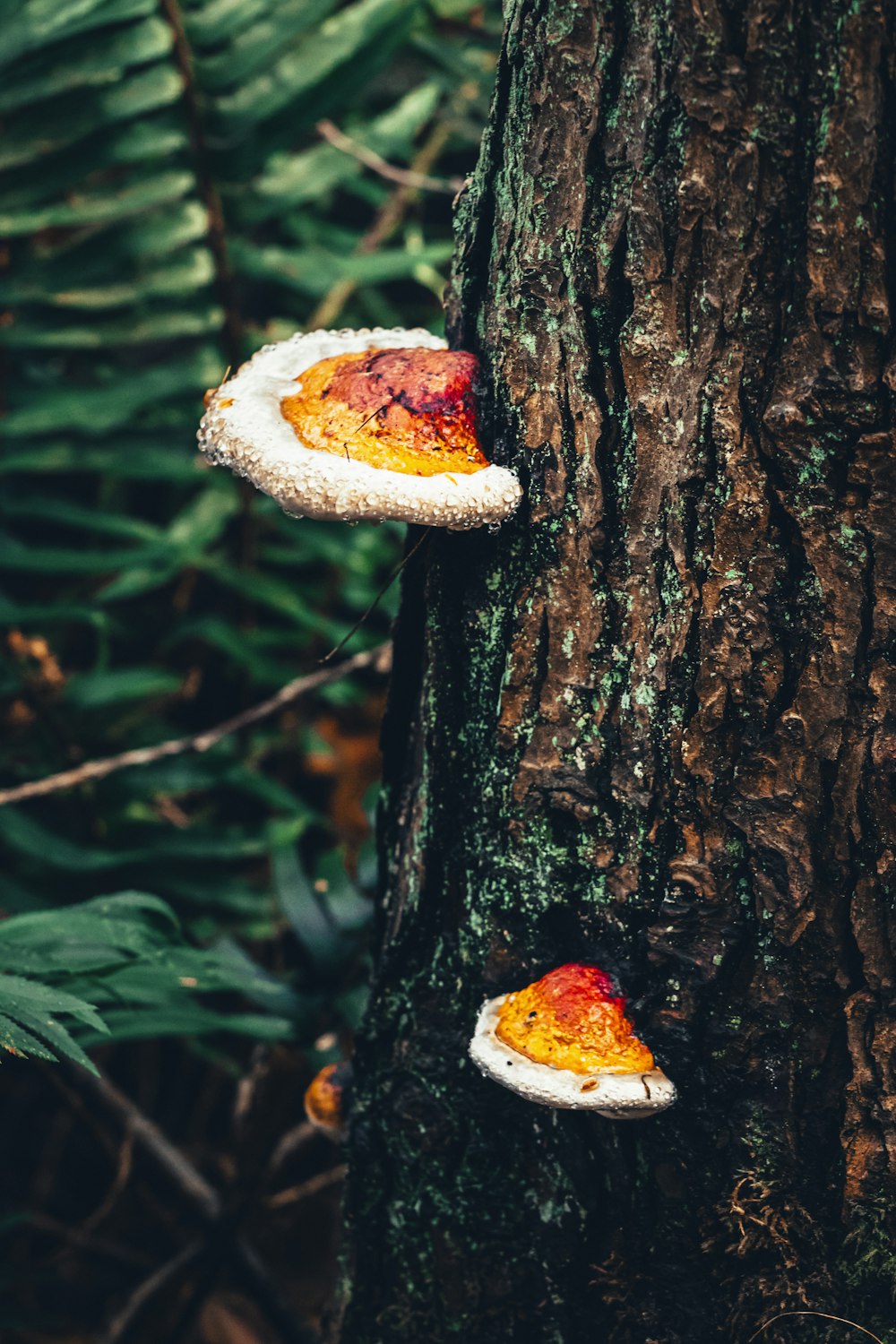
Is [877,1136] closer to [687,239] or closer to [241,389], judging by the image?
[687,239]

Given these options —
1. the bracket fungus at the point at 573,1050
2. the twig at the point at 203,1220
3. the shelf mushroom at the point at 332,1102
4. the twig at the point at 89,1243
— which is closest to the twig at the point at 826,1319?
the bracket fungus at the point at 573,1050

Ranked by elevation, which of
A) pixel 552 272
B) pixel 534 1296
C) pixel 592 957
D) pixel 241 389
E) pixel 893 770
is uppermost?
pixel 552 272

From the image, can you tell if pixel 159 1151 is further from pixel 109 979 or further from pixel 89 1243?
pixel 109 979

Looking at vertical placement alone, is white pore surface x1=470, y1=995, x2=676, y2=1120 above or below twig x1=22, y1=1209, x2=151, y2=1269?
above

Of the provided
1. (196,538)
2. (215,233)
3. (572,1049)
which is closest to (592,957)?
(572,1049)

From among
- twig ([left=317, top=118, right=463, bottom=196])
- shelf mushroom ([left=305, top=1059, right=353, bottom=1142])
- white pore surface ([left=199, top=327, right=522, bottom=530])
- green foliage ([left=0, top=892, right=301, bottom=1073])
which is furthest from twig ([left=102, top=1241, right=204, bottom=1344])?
twig ([left=317, top=118, right=463, bottom=196])

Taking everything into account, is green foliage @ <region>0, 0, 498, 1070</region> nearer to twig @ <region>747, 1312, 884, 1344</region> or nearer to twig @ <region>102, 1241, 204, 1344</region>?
twig @ <region>102, 1241, 204, 1344</region>

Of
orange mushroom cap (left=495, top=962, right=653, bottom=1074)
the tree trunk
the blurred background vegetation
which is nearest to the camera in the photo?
the tree trunk

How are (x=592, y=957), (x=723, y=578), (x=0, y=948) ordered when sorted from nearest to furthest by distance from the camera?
1. (x=723, y=578)
2. (x=592, y=957)
3. (x=0, y=948)
